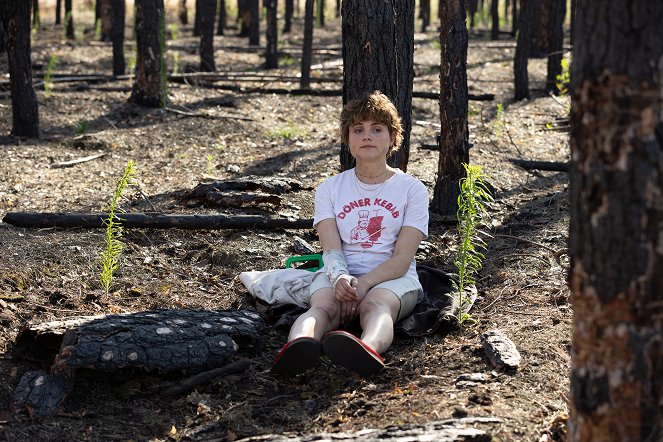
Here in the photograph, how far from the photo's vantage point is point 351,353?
4.16m

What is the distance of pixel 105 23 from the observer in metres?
21.6

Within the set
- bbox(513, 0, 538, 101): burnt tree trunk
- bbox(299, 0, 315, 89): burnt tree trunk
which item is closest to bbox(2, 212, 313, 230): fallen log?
bbox(299, 0, 315, 89): burnt tree trunk

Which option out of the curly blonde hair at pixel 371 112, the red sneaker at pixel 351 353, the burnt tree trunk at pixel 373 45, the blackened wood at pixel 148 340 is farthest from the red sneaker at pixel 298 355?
the burnt tree trunk at pixel 373 45

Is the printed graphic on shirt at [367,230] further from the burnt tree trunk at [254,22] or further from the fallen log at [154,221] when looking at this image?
the burnt tree trunk at [254,22]

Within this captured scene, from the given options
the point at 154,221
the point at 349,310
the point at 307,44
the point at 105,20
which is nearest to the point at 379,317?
the point at 349,310

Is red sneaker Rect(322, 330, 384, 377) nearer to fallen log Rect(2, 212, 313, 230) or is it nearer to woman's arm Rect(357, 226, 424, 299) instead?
woman's arm Rect(357, 226, 424, 299)

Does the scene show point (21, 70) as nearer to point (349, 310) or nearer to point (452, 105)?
point (452, 105)

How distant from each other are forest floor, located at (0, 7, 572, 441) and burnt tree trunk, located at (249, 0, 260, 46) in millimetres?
8176

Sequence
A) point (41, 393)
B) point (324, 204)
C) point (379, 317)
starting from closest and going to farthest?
point (41, 393)
point (379, 317)
point (324, 204)

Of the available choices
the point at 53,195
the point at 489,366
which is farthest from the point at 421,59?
the point at 489,366

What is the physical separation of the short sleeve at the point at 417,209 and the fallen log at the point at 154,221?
1967 mm

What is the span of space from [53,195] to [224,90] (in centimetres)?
665

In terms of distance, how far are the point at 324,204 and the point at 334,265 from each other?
0.45 m

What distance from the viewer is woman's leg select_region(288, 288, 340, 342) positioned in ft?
14.4
